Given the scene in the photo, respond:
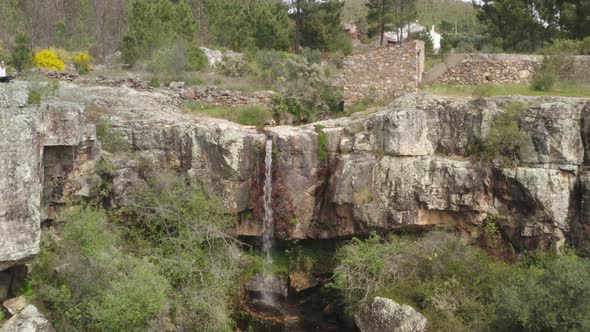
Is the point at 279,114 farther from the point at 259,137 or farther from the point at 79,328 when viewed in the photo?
the point at 79,328

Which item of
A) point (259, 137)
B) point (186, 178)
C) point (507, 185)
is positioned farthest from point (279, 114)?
point (507, 185)

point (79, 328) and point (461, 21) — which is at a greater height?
point (461, 21)

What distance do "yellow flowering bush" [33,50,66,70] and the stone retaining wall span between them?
15016mm

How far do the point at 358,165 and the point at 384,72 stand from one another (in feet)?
16.4

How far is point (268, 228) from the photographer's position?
15984 mm

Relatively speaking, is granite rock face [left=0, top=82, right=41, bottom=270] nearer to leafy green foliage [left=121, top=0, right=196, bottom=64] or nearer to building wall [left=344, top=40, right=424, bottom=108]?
building wall [left=344, top=40, right=424, bottom=108]

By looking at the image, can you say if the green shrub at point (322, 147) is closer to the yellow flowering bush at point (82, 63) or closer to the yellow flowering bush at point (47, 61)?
the yellow flowering bush at point (82, 63)

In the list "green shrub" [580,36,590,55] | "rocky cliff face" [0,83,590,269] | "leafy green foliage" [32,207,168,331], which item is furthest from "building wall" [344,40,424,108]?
"leafy green foliage" [32,207,168,331]

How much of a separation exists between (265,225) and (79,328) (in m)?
5.97

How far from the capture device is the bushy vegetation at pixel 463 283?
11.2 metres

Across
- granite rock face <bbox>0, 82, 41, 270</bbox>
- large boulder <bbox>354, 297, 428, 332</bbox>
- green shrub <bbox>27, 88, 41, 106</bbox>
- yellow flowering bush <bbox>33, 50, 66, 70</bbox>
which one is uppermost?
yellow flowering bush <bbox>33, 50, 66, 70</bbox>

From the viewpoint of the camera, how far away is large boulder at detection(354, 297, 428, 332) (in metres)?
12.3

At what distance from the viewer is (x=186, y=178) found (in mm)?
15203

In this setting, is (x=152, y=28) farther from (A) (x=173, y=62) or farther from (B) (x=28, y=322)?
(B) (x=28, y=322)
